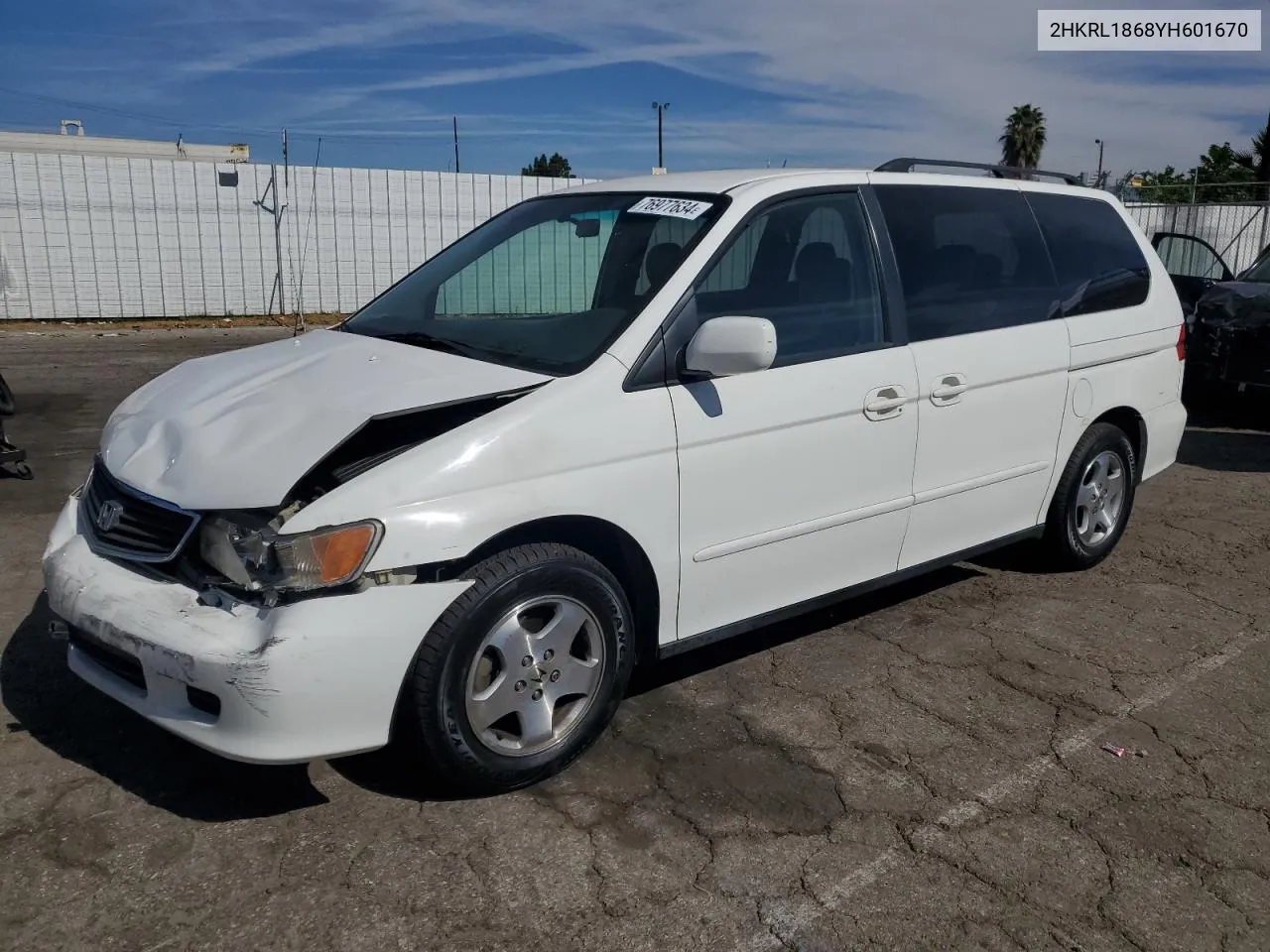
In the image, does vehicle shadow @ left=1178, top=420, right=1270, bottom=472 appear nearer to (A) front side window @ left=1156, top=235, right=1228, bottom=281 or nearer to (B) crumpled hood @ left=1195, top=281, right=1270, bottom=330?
(B) crumpled hood @ left=1195, top=281, right=1270, bottom=330

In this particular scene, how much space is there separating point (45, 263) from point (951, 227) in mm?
15565

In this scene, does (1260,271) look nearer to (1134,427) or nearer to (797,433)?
(1134,427)

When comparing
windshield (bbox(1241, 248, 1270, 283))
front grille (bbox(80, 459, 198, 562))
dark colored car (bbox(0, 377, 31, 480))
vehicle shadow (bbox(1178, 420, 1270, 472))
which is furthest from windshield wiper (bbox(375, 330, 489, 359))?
windshield (bbox(1241, 248, 1270, 283))

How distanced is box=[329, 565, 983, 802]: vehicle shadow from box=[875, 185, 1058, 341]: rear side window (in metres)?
1.34

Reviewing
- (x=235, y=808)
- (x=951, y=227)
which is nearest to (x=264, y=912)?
(x=235, y=808)

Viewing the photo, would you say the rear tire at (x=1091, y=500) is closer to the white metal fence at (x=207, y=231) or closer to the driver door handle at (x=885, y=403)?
the driver door handle at (x=885, y=403)

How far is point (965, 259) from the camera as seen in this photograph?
4410 mm

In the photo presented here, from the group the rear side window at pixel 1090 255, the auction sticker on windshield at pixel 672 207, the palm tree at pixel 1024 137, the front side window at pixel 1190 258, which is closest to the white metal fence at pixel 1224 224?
the front side window at pixel 1190 258

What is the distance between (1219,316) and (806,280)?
656 centimetres

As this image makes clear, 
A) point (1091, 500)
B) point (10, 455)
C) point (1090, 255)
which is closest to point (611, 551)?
point (1091, 500)

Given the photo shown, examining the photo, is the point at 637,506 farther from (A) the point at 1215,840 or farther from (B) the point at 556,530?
(A) the point at 1215,840

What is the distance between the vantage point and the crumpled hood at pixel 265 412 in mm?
2932

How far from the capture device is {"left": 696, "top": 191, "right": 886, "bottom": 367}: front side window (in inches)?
144

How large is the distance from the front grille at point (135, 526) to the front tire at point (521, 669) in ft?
2.61
